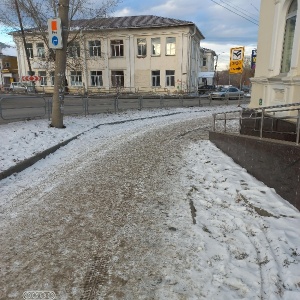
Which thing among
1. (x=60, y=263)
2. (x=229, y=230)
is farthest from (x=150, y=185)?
(x=60, y=263)

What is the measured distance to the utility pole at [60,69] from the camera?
10180 millimetres

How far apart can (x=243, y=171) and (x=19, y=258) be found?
4.92 m

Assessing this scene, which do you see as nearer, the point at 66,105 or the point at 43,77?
the point at 66,105

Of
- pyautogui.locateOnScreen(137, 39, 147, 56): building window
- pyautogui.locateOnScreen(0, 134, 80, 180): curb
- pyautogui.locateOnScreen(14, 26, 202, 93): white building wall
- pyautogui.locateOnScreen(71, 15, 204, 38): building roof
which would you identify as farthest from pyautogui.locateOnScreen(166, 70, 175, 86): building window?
pyautogui.locateOnScreen(0, 134, 80, 180): curb

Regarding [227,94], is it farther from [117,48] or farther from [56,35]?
[56,35]

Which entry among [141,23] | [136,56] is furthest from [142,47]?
[141,23]

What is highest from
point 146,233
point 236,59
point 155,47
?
point 155,47

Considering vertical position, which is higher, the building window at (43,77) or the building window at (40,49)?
the building window at (40,49)

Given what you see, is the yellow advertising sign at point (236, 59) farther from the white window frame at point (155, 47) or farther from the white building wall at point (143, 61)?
the white window frame at point (155, 47)

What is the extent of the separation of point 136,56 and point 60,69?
3144cm

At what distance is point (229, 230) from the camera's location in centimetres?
406

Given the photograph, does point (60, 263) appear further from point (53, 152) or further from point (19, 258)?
point (53, 152)

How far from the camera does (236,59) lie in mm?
19672

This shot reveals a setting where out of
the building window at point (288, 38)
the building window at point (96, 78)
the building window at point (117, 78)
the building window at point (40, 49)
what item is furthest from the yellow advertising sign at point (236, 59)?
the building window at point (40, 49)
